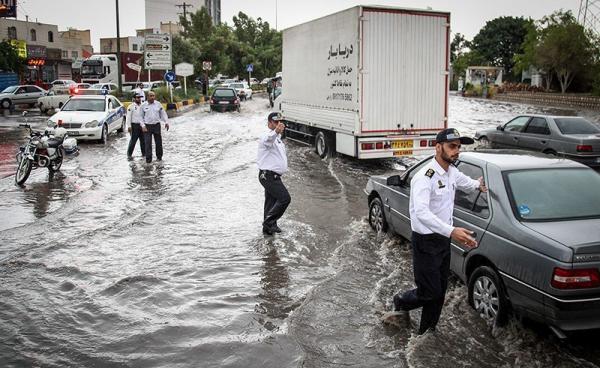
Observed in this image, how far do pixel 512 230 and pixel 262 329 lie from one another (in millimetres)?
2291

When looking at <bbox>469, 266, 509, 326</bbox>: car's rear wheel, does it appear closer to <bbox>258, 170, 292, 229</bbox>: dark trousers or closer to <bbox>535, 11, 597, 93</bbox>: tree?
<bbox>258, 170, 292, 229</bbox>: dark trousers

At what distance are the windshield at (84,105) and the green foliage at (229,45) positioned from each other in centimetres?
2649

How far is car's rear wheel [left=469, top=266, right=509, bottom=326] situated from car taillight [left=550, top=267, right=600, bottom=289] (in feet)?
2.07

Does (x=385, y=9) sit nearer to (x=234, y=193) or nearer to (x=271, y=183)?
(x=234, y=193)

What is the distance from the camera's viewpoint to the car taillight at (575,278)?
4.18 metres

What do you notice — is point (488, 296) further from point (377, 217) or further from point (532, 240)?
point (377, 217)

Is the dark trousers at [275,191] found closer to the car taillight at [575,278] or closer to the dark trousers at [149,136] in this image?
the car taillight at [575,278]

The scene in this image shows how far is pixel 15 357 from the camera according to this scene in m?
4.50

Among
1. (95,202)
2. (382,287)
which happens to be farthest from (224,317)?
(95,202)

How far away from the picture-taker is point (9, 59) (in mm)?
40000

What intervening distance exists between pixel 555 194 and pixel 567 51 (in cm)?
4596

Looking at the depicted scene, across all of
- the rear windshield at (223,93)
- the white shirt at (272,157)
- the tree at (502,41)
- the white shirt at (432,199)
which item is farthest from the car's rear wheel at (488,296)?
the tree at (502,41)

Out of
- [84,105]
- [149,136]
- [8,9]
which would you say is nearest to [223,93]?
[8,9]

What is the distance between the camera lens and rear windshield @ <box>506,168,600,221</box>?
488 centimetres
